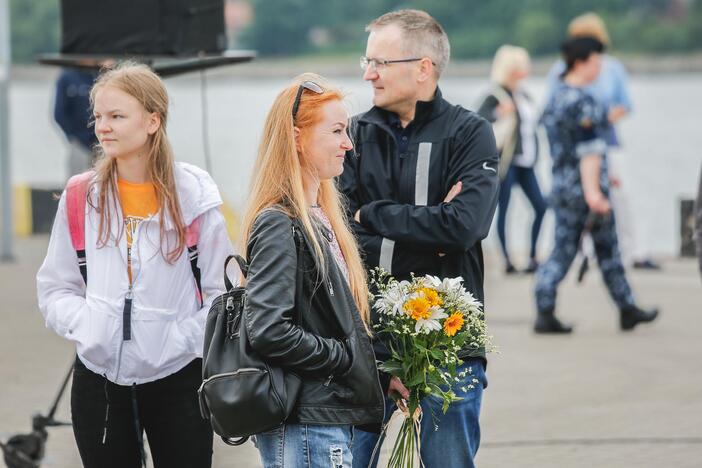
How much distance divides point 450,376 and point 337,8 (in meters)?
56.6

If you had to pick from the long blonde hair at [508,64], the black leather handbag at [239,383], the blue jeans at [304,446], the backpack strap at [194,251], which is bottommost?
the blue jeans at [304,446]

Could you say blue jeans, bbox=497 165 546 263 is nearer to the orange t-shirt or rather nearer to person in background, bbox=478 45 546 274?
person in background, bbox=478 45 546 274

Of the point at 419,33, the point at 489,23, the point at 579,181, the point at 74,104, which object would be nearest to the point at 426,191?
the point at 419,33

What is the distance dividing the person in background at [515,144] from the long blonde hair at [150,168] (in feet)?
27.6

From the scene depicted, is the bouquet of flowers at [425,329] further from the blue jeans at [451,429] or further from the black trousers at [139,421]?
the black trousers at [139,421]

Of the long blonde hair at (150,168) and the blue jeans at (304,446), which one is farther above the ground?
the long blonde hair at (150,168)

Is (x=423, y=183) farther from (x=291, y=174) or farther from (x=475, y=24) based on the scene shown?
(x=475, y=24)

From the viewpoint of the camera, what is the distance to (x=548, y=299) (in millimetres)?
8992

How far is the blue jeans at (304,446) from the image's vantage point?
3.35 metres

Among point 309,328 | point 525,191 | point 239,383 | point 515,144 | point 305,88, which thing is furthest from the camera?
point 525,191

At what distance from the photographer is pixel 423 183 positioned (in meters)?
4.09

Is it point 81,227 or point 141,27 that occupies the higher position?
point 141,27

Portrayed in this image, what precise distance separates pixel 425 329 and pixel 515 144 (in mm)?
8903

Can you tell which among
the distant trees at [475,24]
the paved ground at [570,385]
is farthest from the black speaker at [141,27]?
the distant trees at [475,24]
